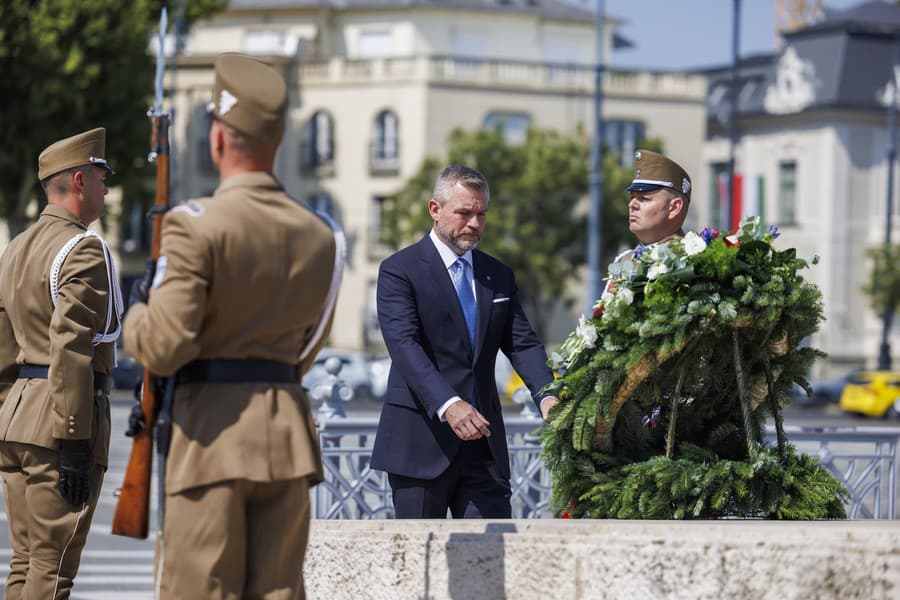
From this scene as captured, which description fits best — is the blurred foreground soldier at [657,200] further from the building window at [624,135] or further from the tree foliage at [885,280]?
the building window at [624,135]

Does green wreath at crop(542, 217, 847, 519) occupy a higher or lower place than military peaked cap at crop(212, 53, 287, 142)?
lower

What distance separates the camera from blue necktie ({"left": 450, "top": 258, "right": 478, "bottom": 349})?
6777 mm

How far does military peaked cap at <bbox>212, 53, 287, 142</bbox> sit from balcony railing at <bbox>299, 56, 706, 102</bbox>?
51.0 metres

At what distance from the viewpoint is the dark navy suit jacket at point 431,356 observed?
21.5ft

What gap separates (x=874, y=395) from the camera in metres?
39.5

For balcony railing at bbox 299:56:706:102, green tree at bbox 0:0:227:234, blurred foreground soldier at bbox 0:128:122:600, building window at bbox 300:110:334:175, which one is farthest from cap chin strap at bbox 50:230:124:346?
building window at bbox 300:110:334:175

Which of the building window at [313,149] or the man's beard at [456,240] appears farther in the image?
the building window at [313,149]

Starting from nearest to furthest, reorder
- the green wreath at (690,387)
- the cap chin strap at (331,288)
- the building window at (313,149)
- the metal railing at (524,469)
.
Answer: the cap chin strap at (331,288)
the green wreath at (690,387)
the metal railing at (524,469)
the building window at (313,149)

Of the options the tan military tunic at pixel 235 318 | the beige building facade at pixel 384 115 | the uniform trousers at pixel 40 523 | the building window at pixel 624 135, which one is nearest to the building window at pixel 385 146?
the beige building facade at pixel 384 115

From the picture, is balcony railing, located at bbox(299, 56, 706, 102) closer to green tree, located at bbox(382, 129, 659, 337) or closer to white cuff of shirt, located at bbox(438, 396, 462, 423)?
green tree, located at bbox(382, 129, 659, 337)

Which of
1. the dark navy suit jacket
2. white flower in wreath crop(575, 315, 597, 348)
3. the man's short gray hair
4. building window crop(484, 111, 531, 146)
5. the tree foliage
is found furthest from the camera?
building window crop(484, 111, 531, 146)

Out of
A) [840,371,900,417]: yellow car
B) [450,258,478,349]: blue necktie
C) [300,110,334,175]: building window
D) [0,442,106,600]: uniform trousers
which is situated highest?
[300,110,334,175]: building window

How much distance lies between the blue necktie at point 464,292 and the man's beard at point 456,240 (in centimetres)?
8

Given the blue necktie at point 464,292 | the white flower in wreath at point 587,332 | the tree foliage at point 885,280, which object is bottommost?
the tree foliage at point 885,280
